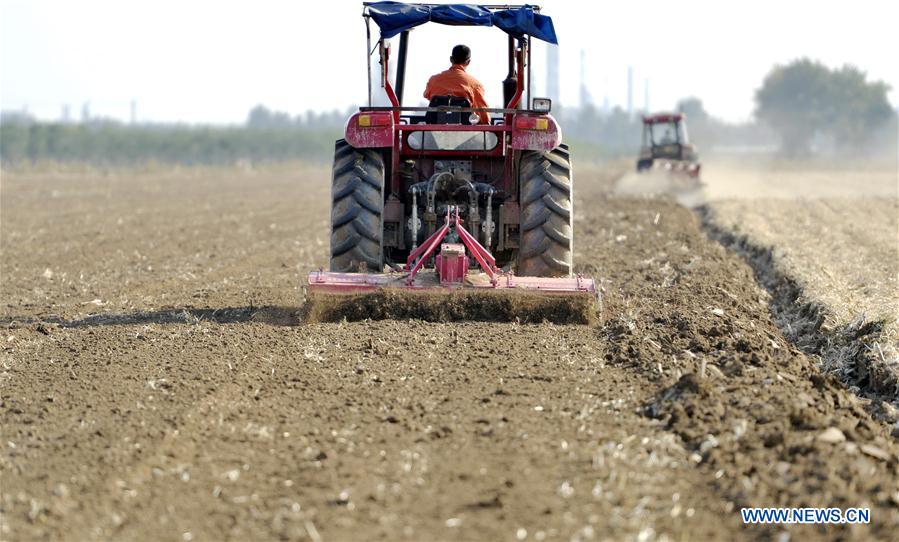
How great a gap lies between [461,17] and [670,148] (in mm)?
20931

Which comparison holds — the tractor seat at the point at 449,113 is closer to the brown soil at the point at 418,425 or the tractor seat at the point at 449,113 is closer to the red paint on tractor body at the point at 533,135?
the red paint on tractor body at the point at 533,135

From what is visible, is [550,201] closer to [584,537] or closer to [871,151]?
[584,537]

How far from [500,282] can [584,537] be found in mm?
4203

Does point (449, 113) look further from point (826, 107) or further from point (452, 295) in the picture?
point (826, 107)

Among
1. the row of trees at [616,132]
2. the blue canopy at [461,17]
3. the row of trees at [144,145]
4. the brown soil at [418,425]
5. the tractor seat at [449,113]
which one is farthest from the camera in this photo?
the row of trees at [616,132]

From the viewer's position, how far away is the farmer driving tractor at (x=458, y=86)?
355 inches

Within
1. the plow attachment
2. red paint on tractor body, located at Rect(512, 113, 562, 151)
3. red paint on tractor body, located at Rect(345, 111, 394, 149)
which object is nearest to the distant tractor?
red paint on tractor body, located at Rect(512, 113, 562, 151)

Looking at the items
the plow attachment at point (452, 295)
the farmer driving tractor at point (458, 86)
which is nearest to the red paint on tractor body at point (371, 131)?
the farmer driving tractor at point (458, 86)

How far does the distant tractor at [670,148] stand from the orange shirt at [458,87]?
19.2 metres

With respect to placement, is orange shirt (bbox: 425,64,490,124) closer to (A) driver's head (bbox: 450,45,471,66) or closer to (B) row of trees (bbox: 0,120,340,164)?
(A) driver's head (bbox: 450,45,471,66)

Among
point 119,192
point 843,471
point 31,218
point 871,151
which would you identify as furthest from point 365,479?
point 871,151

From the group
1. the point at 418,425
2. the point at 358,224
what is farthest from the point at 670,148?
the point at 418,425

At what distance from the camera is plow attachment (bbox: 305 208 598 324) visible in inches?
315

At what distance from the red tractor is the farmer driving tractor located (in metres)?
0.08
